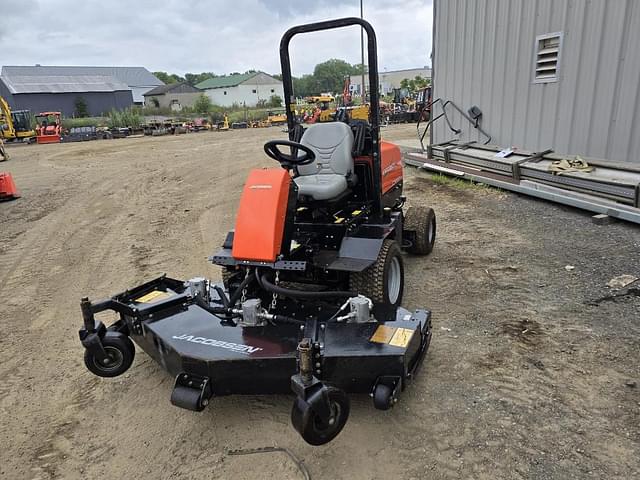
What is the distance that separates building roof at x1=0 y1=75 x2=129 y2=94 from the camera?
46534mm

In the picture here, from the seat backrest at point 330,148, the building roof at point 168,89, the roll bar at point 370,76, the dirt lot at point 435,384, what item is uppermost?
the building roof at point 168,89

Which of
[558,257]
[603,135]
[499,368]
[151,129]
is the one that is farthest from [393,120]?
[499,368]

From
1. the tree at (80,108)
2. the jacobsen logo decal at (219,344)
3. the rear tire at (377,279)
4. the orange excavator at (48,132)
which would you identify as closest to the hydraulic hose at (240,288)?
the jacobsen logo decal at (219,344)

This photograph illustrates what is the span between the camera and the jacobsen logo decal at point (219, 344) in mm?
2512

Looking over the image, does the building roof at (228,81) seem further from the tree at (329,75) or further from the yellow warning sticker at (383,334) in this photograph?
the yellow warning sticker at (383,334)

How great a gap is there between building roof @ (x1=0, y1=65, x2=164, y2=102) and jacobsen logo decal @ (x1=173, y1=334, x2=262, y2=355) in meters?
55.9

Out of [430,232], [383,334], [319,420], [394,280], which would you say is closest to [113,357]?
[319,420]

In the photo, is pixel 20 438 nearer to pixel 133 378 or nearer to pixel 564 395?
pixel 133 378

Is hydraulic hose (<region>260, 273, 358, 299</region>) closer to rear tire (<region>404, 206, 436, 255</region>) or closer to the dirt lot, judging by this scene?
the dirt lot

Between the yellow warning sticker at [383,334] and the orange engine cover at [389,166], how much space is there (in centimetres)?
181

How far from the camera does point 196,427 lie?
262 cm

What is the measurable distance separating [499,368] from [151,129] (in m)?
26.8

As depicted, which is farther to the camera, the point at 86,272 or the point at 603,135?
the point at 603,135

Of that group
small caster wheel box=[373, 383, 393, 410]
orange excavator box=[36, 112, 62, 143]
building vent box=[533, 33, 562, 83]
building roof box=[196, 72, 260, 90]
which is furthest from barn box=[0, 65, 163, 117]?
small caster wheel box=[373, 383, 393, 410]
